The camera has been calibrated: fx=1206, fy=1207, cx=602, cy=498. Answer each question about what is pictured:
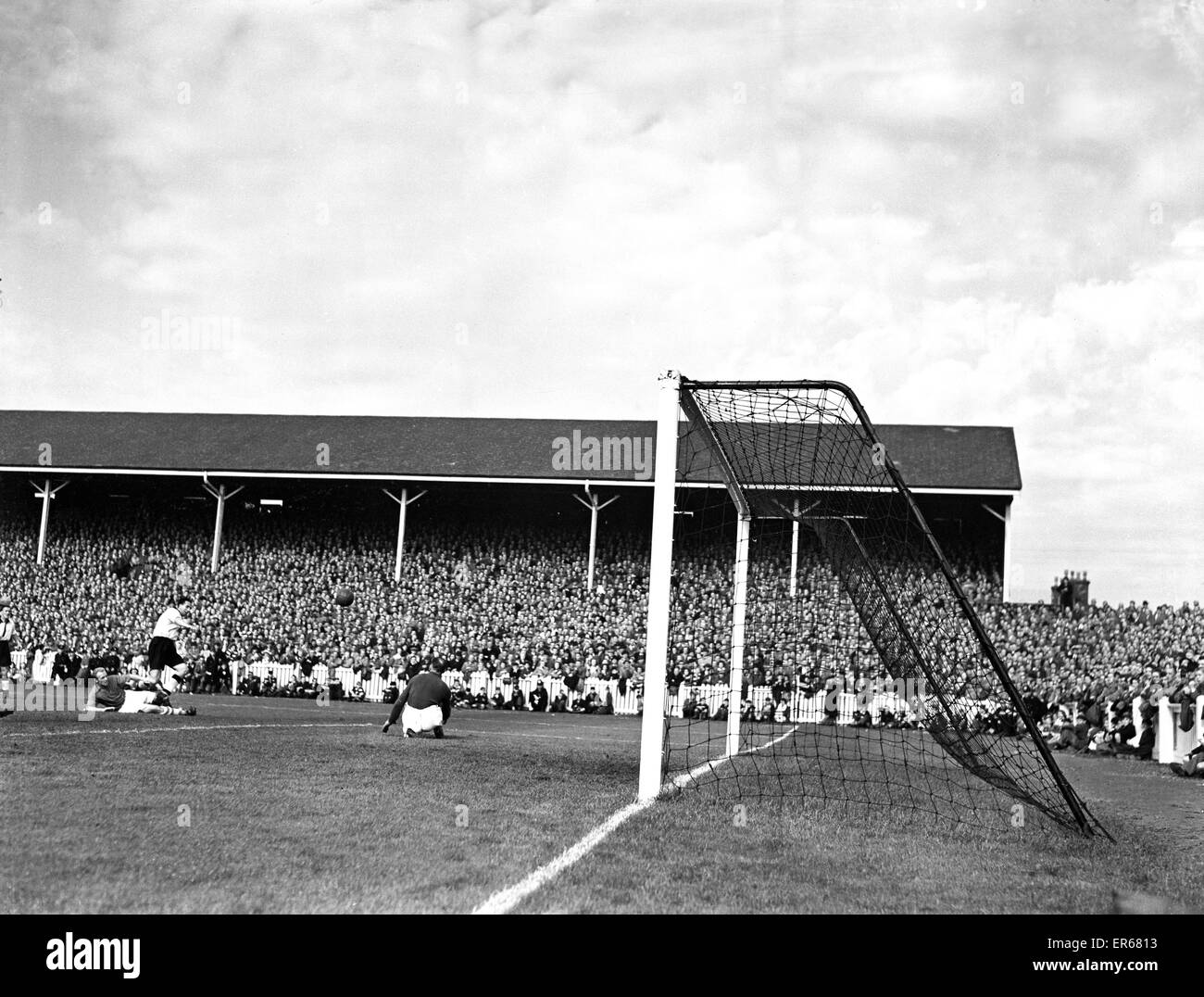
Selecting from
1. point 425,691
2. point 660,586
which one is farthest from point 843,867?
point 425,691

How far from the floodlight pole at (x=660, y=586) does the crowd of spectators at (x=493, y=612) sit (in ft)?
43.5

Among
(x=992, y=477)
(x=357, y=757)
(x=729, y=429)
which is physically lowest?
(x=357, y=757)

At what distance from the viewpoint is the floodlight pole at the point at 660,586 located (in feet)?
30.6

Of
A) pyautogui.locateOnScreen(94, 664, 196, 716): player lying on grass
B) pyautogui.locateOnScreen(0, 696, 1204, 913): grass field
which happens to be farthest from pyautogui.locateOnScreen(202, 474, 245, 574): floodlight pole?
pyautogui.locateOnScreen(0, 696, 1204, 913): grass field

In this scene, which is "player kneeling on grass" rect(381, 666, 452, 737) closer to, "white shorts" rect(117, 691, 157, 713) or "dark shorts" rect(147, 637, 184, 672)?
"dark shorts" rect(147, 637, 184, 672)

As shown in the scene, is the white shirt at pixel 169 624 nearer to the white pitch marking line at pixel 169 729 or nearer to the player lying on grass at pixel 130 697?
the player lying on grass at pixel 130 697

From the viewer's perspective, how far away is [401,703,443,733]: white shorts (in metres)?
14.8

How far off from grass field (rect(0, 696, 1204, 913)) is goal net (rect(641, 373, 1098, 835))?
95 cm

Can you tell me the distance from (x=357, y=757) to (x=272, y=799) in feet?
11.4

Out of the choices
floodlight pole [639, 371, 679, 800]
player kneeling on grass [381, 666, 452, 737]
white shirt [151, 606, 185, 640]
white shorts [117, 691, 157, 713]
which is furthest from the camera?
white shorts [117, 691, 157, 713]

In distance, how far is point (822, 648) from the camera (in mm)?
28062

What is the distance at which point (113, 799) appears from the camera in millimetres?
7445
